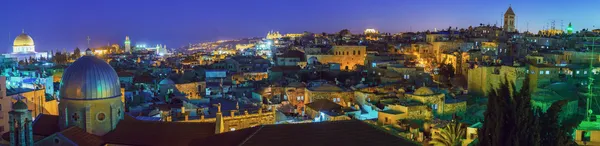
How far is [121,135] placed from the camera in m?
17.3

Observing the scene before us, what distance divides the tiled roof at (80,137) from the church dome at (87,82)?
110 centimetres

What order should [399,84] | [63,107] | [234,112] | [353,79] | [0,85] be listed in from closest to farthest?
1. [63,107]
2. [234,112]
3. [0,85]
4. [399,84]
5. [353,79]

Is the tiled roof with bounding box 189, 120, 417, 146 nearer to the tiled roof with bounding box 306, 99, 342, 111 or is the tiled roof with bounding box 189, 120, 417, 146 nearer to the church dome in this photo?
the church dome

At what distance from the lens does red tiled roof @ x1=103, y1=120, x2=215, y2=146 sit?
Answer: 16.8 meters

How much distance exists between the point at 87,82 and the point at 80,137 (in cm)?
179

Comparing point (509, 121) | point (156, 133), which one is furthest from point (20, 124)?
point (509, 121)

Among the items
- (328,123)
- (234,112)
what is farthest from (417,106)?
(328,123)

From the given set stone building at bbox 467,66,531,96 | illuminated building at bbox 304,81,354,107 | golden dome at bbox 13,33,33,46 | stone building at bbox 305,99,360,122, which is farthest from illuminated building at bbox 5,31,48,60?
stone building at bbox 467,66,531,96

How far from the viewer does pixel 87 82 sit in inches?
663

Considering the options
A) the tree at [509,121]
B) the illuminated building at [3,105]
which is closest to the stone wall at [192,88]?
the illuminated building at [3,105]

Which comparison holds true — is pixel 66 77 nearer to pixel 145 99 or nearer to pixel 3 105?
pixel 3 105

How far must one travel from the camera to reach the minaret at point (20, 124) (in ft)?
48.5

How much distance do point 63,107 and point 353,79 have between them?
2680 centimetres

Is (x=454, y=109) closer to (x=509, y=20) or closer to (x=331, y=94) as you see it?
(x=331, y=94)
